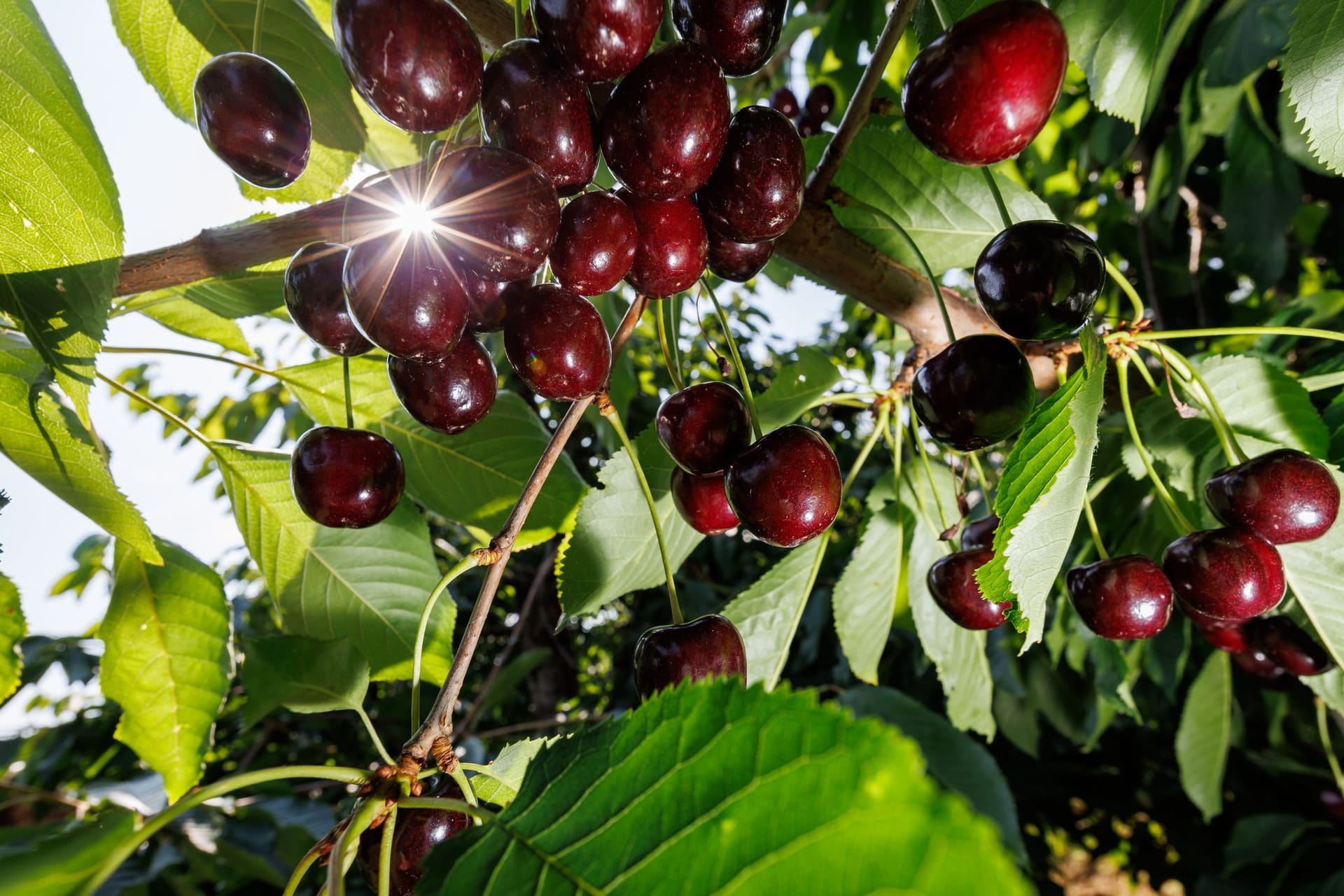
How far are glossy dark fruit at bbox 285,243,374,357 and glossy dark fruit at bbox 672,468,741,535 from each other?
1.40 feet

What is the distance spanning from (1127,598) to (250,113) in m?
1.02

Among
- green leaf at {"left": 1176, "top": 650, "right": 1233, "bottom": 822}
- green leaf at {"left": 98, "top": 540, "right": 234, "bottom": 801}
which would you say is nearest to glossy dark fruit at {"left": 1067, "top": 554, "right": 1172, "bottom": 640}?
green leaf at {"left": 98, "top": 540, "right": 234, "bottom": 801}

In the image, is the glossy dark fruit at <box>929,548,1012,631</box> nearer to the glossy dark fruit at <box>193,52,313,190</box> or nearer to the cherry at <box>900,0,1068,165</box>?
the cherry at <box>900,0,1068,165</box>

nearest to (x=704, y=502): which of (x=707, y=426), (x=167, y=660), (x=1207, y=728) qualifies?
(x=707, y=426)

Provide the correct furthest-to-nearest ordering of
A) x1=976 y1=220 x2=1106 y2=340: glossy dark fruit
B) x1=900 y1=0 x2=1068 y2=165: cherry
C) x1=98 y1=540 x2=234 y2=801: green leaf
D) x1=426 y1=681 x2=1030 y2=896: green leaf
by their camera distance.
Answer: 1. x1=98 y1=540 x2=234 y2=801: green leaf
2. x1=976 y1=220 x2=1106 y2=340: glossy dark fruit
3. x1=900 y1=0 x2=1068 y2=165: cherry
4. x1=426 y1=681 x2=1030 y2=896: green leaf

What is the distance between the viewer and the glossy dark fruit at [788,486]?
74 centimetres

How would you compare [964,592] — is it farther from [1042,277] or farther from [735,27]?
[735,27]

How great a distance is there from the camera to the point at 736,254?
2.61 feet

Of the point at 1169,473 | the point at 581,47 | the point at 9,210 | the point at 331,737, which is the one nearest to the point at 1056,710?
the point at 1169,473

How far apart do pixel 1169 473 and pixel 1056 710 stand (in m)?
1.36

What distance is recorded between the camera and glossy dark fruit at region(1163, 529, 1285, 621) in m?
0.79

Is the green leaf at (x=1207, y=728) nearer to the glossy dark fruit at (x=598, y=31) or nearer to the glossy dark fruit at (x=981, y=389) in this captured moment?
the glossy dark fruit at (x=981, y=389)

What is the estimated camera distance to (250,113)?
70cm

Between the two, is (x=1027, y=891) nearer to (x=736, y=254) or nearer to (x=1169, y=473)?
(x=736, y=254)
